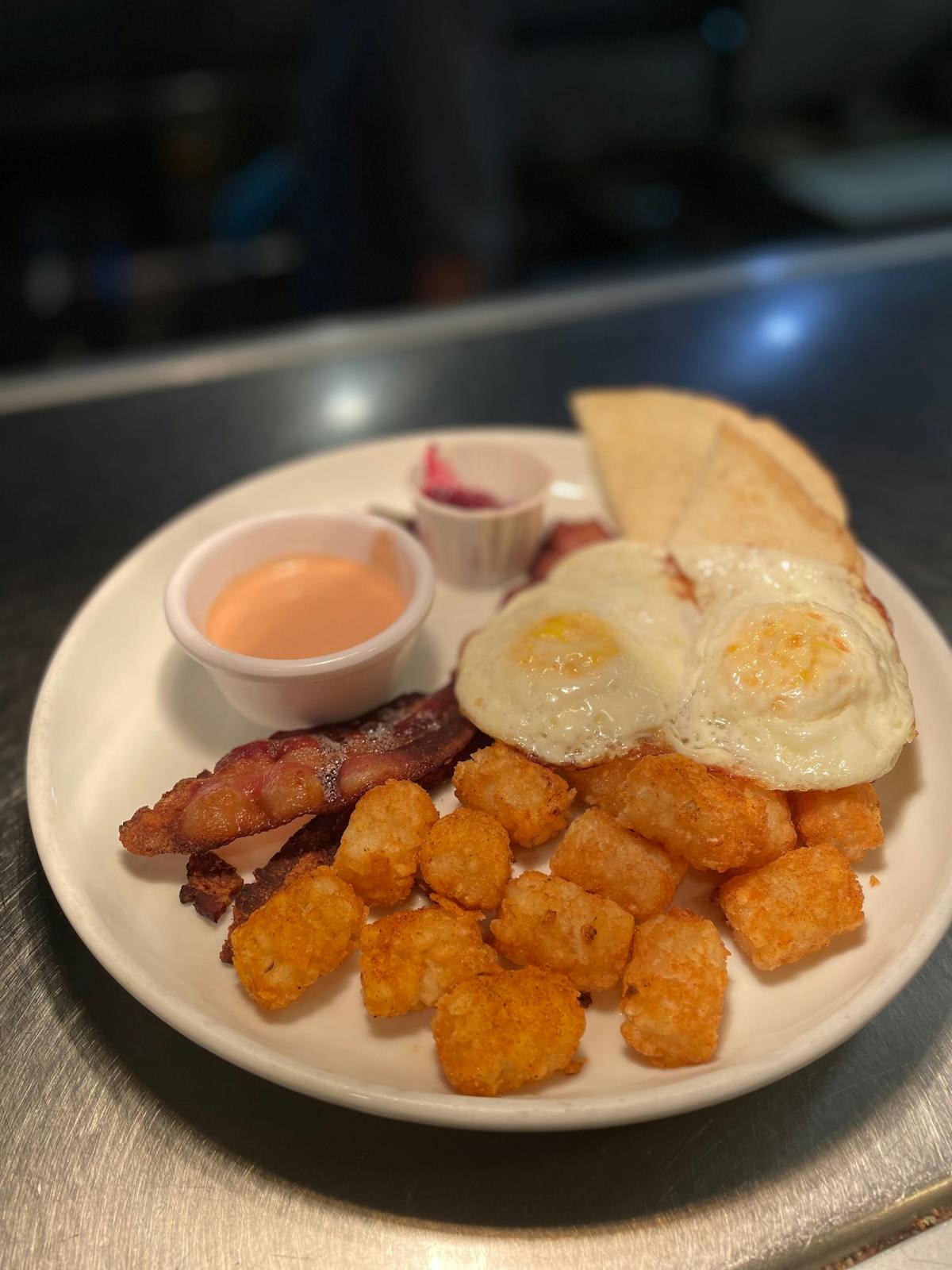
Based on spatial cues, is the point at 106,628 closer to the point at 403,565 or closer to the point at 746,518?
the point at 403,565

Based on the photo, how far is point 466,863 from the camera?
1689 mm

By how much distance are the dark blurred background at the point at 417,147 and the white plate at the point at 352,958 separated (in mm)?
3060

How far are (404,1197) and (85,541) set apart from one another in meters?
2.24

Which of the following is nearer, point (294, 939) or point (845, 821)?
point (294, 939)

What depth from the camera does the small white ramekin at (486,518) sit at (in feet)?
8.27

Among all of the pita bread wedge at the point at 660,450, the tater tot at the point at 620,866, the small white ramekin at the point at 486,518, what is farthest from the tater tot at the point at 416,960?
the pita bread wedge at the point at 660,450

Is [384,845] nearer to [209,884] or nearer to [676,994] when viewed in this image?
[209,884]

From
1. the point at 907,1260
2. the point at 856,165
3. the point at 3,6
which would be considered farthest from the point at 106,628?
the point at 856,165

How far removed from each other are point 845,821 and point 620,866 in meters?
0.45

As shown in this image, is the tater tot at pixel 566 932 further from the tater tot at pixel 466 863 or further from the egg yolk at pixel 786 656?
the egg yolk at pixel 786 656

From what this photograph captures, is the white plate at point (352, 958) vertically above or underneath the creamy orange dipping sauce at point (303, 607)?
underneath

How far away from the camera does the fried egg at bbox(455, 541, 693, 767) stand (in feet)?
6.15

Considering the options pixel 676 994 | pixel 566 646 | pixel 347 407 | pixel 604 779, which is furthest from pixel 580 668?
pixel 347 407

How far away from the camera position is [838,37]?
7.46 m
